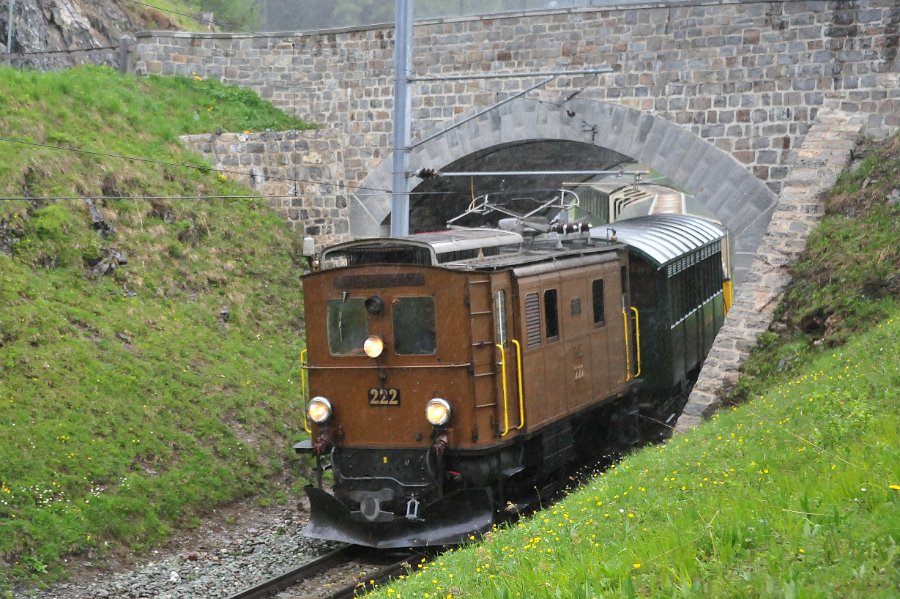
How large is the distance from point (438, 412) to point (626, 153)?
1139cm

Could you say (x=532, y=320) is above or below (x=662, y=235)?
below

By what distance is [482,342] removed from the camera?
1106cm

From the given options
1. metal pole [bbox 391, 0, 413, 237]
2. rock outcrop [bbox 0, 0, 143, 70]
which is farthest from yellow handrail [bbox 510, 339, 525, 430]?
rock outcrop [bbox 0, 0, 143, 70]

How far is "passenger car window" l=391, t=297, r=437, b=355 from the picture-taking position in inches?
441

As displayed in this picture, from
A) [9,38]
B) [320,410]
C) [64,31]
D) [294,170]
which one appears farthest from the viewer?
[64,31]

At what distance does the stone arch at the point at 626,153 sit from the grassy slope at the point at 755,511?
19.4 ft

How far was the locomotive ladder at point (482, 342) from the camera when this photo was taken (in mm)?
10977

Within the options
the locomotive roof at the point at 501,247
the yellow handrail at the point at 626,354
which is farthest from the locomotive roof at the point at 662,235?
the yellow handrail at the point at 626,354

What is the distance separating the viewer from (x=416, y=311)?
36.9 ft

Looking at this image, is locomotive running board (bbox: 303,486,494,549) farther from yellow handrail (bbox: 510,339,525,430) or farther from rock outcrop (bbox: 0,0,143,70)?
rock outcrop (bbox: 0,0,143,70)

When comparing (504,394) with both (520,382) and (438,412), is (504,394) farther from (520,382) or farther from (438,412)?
(438,412)

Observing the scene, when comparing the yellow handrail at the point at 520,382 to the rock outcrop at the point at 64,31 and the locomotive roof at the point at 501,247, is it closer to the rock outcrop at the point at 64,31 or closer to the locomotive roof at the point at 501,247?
the locomotive roof at the point at 501,247

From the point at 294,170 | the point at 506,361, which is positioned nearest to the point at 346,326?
the point at 506,361

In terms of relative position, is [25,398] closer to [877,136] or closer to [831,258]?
[831,258]
